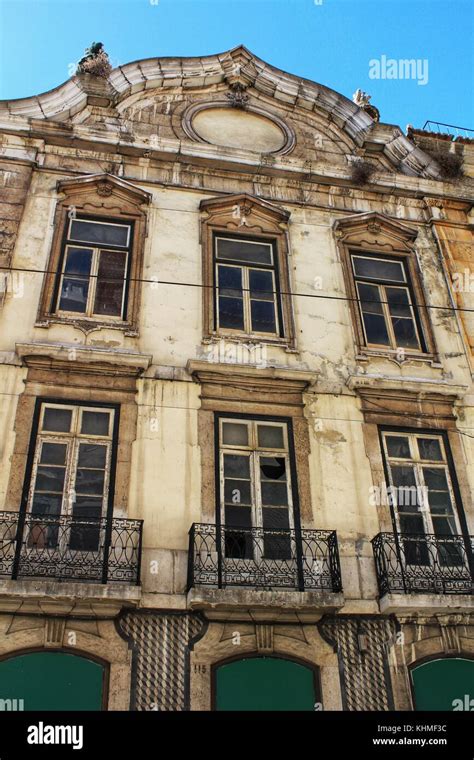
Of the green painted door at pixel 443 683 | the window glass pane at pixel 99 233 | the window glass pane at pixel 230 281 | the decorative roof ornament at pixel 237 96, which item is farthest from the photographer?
the decorative roof ornament at pixel 237 96

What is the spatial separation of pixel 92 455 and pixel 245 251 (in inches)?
186

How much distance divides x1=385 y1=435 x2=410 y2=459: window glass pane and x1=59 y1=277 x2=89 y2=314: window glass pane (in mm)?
5018

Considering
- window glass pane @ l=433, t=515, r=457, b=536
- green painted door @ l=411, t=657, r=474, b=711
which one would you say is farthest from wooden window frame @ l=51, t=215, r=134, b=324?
green painted door @ l=411, t=657, r=474, b=711

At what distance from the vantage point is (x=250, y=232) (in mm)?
12469

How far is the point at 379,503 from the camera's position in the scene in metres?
9.91

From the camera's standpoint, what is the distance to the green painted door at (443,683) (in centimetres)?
862

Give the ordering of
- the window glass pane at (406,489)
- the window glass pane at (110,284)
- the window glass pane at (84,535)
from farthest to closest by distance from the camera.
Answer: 1. the window glass pane at (110,284)
2. the window glass pane at (406,489)
3. the window glass pane at (84,535)

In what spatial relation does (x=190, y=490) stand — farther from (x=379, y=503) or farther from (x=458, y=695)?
(x=458, y=695)

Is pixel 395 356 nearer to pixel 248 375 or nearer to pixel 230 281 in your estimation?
pixel 248 375

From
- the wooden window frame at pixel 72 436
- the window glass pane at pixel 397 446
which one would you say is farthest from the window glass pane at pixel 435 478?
the wooden window frame at pixel 72 436

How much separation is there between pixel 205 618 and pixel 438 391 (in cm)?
495

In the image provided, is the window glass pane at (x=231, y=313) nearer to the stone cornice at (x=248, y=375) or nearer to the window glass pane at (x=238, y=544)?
the stone cornice at (x=248, y=375)

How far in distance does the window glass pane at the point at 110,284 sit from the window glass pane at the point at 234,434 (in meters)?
2.50

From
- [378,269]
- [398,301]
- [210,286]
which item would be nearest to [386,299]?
[398,301]
